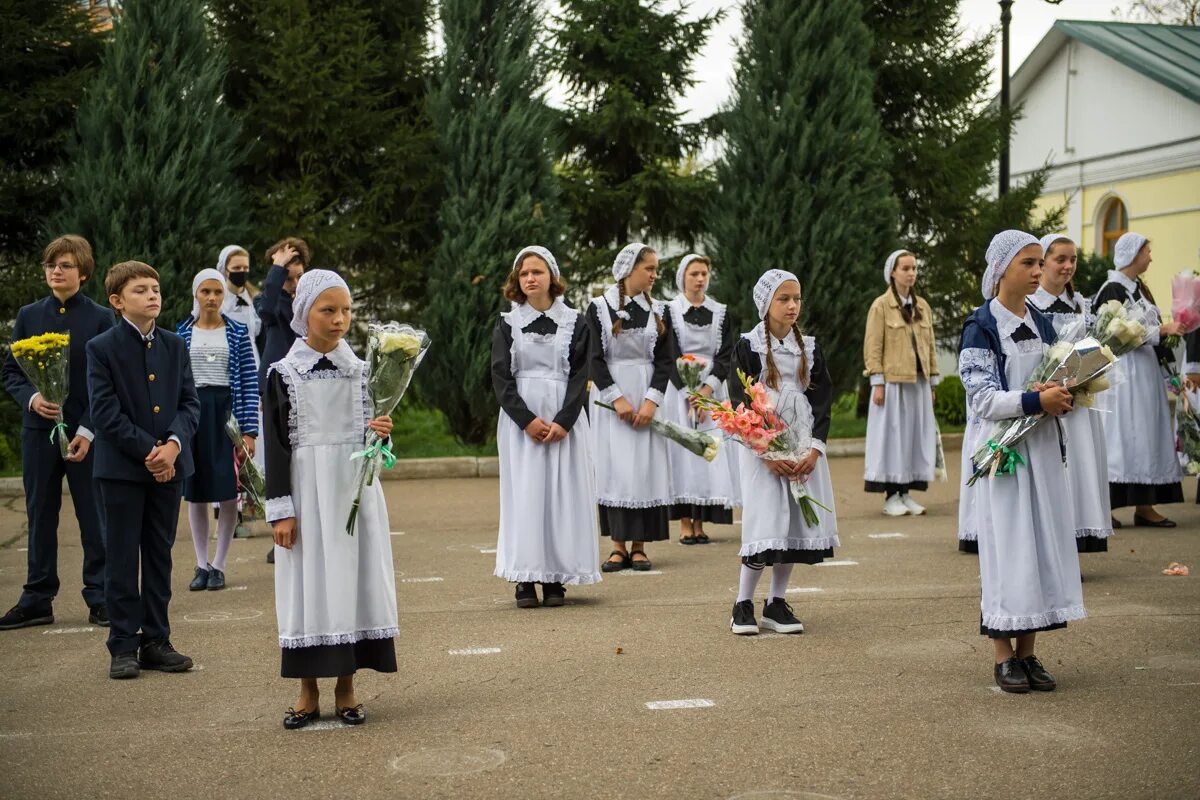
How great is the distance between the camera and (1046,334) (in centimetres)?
706

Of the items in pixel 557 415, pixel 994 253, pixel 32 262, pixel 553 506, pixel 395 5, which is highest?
pixel 395 5

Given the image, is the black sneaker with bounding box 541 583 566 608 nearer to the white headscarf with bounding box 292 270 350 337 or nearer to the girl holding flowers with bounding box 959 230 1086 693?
the girl holding flowers with bounding box 959 230 1086 693

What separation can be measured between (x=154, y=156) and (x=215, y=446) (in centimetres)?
826

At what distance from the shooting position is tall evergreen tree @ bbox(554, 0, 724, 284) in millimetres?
21297

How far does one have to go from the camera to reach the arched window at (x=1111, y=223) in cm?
3933


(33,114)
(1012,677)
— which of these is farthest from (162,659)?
(33,114)

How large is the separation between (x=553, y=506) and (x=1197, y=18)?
140 ft

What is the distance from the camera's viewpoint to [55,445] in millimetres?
8500

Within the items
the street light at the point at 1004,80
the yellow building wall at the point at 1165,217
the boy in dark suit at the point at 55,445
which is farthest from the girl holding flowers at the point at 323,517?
the yellow building wall at the point at 1165,217

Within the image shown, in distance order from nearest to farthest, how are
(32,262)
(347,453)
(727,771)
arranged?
(727,771), (347,453), (32,262)

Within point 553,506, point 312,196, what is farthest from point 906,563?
point 312,196

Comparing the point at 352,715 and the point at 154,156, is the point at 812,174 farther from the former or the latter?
the point at 352,715

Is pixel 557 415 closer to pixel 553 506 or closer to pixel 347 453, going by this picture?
pixel 553 506

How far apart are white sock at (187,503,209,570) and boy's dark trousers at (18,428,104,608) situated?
1238 millimetres
